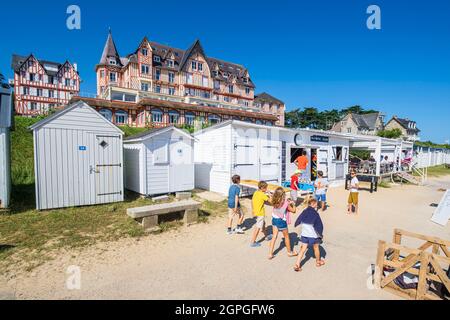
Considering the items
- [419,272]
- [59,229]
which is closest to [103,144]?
[59,229]

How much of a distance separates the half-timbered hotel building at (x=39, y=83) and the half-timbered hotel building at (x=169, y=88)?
1161cm

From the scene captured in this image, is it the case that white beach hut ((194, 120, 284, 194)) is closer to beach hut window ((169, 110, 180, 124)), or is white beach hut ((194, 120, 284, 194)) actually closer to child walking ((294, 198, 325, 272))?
child walking ((294, 198, 325, 272))

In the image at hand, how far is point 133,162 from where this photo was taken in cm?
1028

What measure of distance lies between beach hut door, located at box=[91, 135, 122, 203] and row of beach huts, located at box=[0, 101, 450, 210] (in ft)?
0.11

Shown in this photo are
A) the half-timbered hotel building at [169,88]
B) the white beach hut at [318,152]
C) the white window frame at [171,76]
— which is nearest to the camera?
the white beach hut at [318,152]

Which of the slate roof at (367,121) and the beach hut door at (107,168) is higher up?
the slate roof at (367,121)

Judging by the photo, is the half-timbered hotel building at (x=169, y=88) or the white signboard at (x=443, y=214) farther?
the half-timbered hotel building at (x=169, y=88)

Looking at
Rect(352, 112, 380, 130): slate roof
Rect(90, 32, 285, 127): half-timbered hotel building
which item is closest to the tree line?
Rect(352, 112, 380, 130): slate roof

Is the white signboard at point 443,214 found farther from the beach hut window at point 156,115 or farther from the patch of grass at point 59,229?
the beach hut window at point 156,115

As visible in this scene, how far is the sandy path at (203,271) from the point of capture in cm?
353

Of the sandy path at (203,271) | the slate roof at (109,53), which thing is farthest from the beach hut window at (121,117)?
the sandy path at (203,271)

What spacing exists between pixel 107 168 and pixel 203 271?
6.28 m
